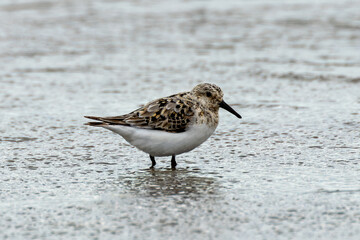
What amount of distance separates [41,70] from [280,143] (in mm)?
5637

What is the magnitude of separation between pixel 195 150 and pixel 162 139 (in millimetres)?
950

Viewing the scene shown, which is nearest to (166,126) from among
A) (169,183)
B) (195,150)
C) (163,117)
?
(163,117)

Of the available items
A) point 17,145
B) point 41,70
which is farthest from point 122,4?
point 17,145

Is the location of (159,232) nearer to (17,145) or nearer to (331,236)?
(331,236)

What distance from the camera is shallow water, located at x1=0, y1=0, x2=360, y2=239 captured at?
4.62m

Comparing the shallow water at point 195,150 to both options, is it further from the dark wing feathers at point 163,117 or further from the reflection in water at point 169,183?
the dark wing feathers at point 163,117

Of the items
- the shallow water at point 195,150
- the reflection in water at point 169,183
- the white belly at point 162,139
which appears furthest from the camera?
the white belly at point 162,139

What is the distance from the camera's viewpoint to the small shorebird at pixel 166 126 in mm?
6062

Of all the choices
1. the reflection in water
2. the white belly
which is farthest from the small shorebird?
the reflection in water

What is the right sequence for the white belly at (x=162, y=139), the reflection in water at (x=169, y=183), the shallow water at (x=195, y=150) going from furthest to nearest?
the white belly at (x=162, y=139)
the reflection in water at (x=169, y=183)
the shallow water at (x=195, y=150)

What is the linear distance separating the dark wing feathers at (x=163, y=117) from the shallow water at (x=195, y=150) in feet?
1.45

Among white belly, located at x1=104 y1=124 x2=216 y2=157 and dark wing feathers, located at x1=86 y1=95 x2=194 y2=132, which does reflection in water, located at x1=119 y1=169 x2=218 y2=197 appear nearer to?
white belly, located at x1=104 y1=124 x2=216 y2=157

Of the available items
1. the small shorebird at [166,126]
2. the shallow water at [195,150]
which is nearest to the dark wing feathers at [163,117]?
the small shorebird at [166,126]

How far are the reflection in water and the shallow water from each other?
19 mm
